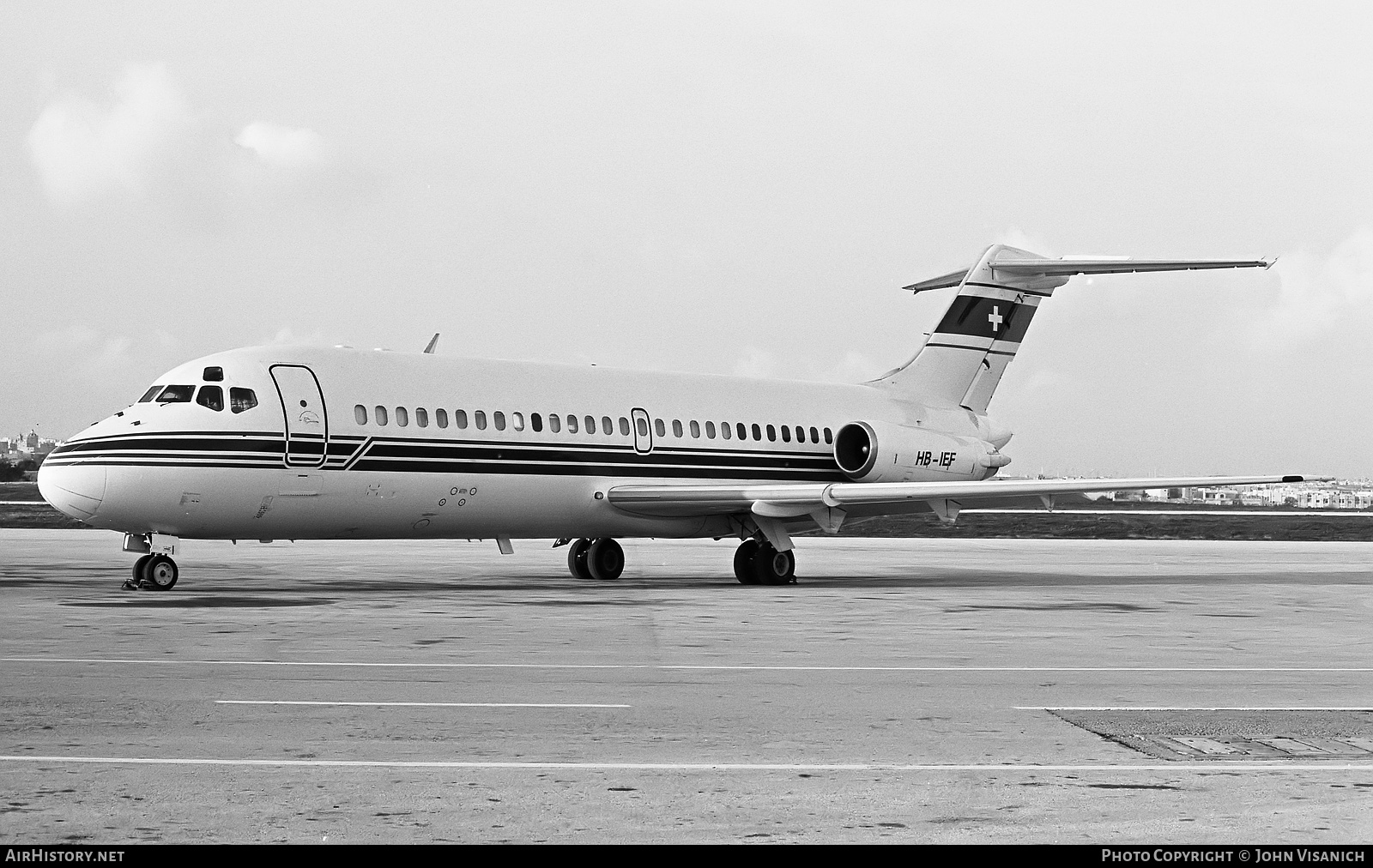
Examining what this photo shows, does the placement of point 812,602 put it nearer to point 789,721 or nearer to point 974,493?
point 974,493

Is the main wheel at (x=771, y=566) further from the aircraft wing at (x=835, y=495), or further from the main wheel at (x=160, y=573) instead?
the main wheel at (x=160, y=573)

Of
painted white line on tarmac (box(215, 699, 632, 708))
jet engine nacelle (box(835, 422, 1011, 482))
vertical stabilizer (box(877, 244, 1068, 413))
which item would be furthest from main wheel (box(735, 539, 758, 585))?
painted white line on tarmac (box(215, 699, 632, 708))

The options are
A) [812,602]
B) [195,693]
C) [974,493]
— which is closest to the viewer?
[195,693]

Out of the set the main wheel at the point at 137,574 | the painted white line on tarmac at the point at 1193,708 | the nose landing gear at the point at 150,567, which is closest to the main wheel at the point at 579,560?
the nose landing gear at the point at 150,567

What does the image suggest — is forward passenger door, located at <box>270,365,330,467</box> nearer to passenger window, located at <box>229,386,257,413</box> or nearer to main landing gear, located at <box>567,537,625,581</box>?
passenger window, located at <box>229,386,257,413</box>

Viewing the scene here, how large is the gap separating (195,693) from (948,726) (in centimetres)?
476

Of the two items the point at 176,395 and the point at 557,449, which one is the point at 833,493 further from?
the point at 176,395

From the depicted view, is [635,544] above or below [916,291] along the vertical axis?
below

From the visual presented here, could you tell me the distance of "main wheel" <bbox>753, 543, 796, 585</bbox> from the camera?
26.4 meters

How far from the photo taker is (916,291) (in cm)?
3525

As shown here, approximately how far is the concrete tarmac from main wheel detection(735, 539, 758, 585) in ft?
20.7

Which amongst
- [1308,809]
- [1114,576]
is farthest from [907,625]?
[1114,576]

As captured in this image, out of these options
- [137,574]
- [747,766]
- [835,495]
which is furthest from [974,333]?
[747,766]

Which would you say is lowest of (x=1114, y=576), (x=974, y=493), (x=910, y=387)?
(x=1114, y=576)
